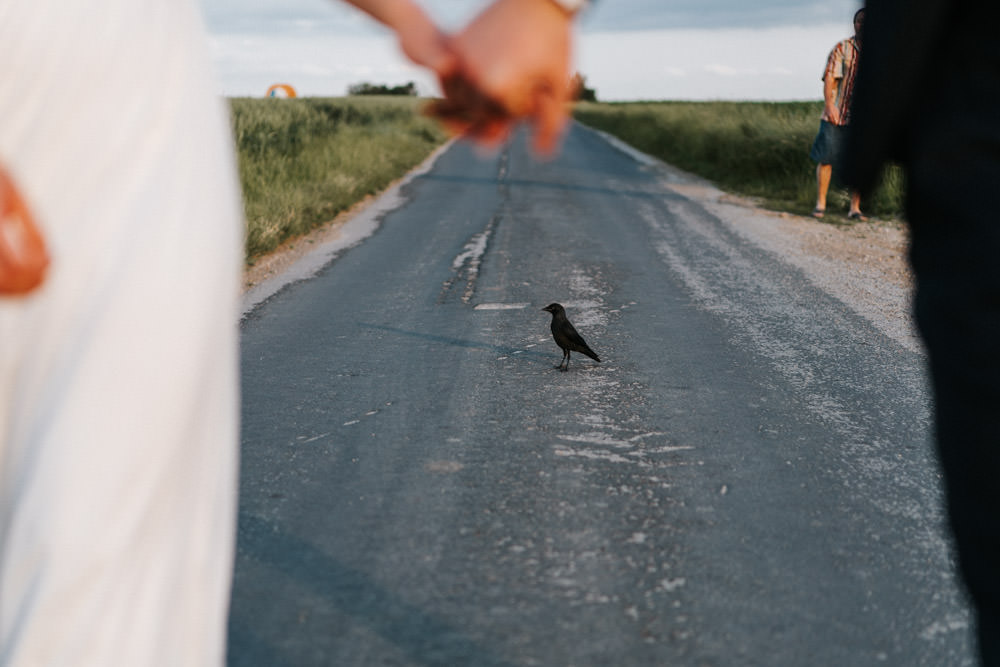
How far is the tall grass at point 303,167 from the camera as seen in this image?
31.1 ft

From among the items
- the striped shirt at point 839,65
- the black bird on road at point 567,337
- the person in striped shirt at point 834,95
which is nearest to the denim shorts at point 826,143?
the person in striped shirt at point 834,95

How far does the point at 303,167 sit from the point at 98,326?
1434 cm

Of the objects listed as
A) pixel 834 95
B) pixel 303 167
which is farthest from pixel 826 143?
pixel 303 167

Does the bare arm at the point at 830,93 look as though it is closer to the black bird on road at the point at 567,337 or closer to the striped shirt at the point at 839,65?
the striped shirt at the point at 839,65

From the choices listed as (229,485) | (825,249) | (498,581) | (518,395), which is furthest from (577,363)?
(825,249)

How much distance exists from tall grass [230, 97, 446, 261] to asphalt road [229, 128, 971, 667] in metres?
1.41

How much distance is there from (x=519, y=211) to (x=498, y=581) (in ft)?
27.7

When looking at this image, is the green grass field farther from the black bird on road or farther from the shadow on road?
the shadow on road

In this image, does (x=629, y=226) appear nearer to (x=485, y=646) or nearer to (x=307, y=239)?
(x=307, y=239)

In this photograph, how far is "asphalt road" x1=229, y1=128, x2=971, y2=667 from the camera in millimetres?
2203

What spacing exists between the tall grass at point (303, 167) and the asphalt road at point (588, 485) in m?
1.41

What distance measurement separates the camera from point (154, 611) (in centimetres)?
89

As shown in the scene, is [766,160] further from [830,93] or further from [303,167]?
[303,167]

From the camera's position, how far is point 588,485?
3.07 meters
